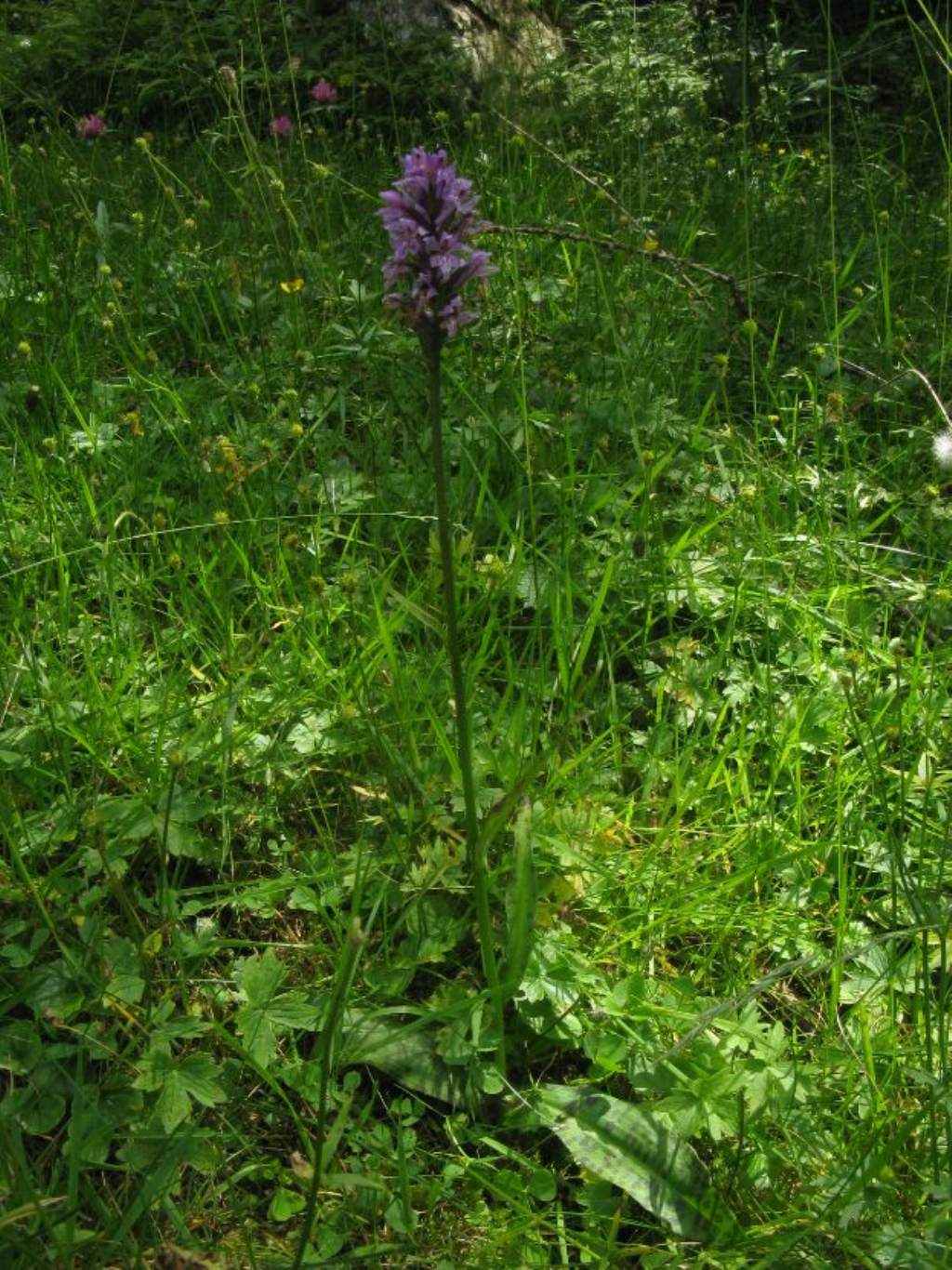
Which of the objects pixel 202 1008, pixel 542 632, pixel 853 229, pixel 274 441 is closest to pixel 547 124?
pixel 853 229

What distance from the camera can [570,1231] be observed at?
1136 mm

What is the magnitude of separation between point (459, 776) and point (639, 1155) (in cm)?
55

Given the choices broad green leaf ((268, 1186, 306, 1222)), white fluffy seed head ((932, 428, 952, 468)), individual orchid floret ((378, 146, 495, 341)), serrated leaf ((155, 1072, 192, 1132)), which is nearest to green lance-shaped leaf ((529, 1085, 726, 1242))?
broad green leaf ((268, 1186, 306, 1222))

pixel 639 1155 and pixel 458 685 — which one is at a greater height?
pixel 458 685

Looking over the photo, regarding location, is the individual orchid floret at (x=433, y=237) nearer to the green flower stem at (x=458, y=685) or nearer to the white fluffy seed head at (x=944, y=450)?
the green flower stem at (x=458, y=685)

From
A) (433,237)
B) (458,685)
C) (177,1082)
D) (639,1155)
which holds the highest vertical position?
(433,237)

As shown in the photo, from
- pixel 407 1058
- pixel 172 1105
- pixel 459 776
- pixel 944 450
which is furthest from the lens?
pixel 944 450

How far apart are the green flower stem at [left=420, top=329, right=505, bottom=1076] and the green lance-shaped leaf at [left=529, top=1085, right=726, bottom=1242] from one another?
0.34 ft

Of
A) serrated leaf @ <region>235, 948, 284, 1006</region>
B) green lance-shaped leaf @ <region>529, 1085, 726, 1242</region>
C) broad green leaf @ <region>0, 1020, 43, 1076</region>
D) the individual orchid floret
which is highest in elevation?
the individual orchid floret

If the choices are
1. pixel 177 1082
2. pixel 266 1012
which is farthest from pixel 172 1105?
pixel 266 1012

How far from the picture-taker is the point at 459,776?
1.55 m

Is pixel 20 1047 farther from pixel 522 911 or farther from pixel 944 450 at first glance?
pixel 944 450

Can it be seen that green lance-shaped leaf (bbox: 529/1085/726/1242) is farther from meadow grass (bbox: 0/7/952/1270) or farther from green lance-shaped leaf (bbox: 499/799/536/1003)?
green lance-shaped leaf (bbox: 499/799/536/1003)

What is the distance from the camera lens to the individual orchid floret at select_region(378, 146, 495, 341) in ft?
3.47
